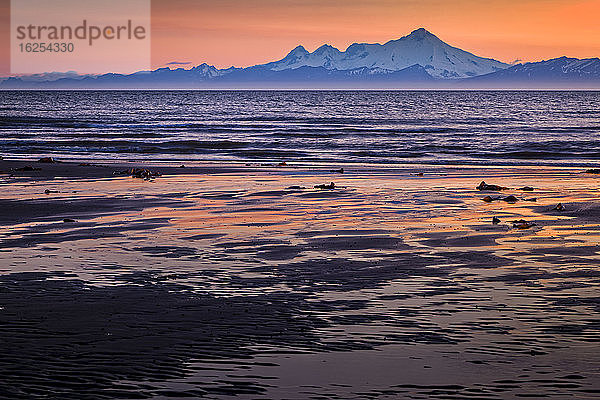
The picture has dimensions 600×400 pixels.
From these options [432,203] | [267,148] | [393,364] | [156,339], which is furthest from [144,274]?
[267,148]

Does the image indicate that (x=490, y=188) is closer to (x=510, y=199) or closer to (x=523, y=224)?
(x=510, y=199)

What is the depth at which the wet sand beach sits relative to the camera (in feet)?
19.5

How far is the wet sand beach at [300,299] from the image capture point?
5.95 m

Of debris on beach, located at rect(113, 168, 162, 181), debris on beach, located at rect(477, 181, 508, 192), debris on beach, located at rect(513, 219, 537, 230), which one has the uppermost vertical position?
debris on beach, located at rect(477, 181, 508, 192)

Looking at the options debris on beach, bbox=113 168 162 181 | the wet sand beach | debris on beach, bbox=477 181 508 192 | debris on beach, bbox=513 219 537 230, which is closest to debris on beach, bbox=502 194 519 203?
the wet sand beach

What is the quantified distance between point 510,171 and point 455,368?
2054 centimetres

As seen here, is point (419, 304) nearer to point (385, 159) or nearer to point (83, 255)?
point (83, 255)

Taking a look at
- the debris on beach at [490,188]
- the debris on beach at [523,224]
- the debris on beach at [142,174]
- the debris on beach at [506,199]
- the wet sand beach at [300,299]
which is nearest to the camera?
the wet sand beach at [300,299]

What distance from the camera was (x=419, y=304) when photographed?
8055 millimetres

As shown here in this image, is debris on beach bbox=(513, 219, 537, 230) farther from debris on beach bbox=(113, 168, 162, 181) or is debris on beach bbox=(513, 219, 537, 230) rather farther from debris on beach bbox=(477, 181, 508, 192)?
debris on beach bbox=(113, 168, 162, 181)

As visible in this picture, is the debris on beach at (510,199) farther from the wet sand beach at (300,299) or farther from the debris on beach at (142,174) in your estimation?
the debris on beach at (142,174)

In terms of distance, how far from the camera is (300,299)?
8.29 m

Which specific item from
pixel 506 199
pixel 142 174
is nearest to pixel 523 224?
pixel 506 199

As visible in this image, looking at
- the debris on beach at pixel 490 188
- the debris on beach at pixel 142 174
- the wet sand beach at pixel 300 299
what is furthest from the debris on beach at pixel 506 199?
the debris on beach at pixel 142 174
